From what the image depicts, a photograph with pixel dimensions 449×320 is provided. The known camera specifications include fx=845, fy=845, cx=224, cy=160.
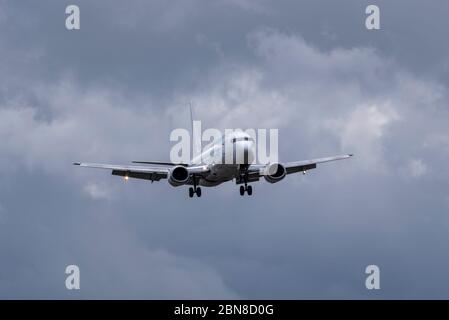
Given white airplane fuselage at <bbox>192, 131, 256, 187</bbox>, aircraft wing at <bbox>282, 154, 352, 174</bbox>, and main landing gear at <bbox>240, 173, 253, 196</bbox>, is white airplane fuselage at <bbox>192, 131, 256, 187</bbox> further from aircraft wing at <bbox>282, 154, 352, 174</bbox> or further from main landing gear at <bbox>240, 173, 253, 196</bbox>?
aircraft wing at <bbox>282, 154, 352, 174</bbox>

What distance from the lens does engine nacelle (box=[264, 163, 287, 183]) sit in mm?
84125

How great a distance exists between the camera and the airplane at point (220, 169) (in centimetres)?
7725

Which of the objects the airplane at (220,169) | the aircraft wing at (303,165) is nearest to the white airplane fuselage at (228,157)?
the airplane at (220,169)

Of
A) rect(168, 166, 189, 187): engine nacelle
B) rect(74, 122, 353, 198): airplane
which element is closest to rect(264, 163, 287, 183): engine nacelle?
rect(74, 122, 353, 198): airplane

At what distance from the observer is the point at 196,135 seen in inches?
4486

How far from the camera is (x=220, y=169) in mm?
79625

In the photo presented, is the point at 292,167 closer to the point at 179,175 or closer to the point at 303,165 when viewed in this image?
the point at 303,165

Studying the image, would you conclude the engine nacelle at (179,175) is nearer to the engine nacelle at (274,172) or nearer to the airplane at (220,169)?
the airplane at (220,169)

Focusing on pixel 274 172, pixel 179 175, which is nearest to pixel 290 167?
pixel 274 172

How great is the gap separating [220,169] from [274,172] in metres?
7.09
